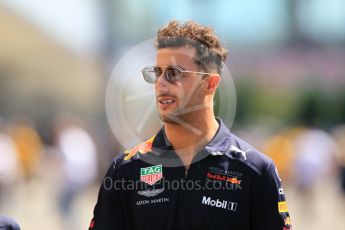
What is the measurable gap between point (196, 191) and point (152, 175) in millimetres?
283

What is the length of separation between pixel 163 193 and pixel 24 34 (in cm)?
4859

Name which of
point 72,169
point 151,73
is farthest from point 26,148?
point 151,73

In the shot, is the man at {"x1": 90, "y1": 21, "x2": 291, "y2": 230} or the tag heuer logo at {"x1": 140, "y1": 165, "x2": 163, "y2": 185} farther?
the tag heuer logo at {"x1": 140, "y1": 165, "x2": 163, "y2": 185}

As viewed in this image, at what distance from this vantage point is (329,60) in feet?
150

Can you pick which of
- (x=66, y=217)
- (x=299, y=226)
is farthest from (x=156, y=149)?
(x=299, y=226)

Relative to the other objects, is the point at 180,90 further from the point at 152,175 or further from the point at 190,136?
the point at 152,175

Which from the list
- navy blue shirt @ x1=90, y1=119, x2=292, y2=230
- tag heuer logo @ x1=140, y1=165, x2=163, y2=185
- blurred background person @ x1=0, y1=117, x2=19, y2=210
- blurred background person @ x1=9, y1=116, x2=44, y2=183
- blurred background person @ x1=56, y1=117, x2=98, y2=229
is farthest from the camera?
blurred background person @ x1=9, y1=116, x2=44, y2=183

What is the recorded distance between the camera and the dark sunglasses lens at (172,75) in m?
4.40

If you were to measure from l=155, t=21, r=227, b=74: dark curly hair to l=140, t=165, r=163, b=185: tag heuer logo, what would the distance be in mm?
656

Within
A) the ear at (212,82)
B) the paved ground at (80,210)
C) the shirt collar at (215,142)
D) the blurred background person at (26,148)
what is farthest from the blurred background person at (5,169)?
the ear at (212,82)

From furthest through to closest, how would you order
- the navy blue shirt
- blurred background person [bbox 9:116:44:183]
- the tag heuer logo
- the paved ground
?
blurred background person [bbox 9:116:44:183] < the paved ground < the tag heuer logo < the navy blue shirt

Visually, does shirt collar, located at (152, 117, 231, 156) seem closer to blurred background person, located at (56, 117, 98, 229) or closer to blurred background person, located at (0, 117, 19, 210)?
blurred background person, located at (56, 117, 98, 229)

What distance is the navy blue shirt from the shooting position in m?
4.36

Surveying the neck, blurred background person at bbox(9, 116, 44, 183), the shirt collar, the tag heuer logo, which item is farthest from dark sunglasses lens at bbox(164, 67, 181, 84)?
blurred background person at bbox(9, 116, 44, 183)
